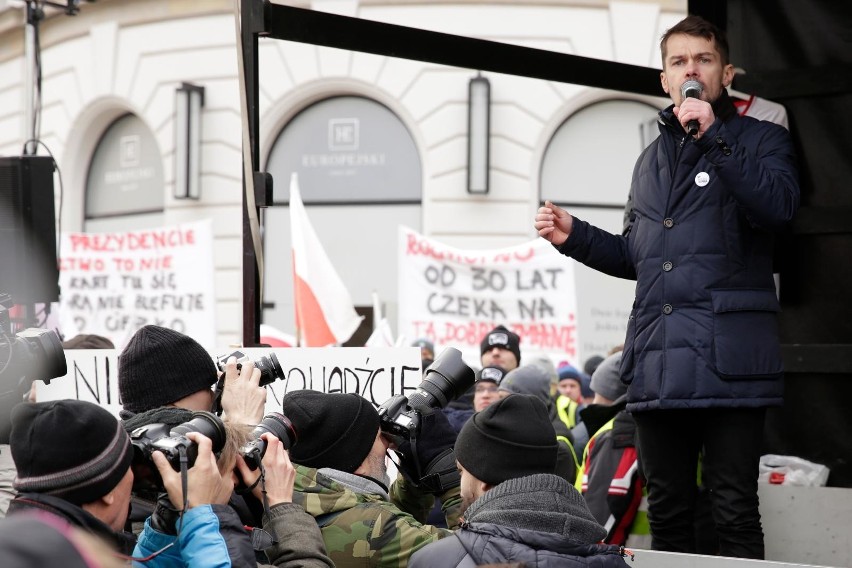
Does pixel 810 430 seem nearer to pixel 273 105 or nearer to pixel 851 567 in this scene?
pixel 851 567

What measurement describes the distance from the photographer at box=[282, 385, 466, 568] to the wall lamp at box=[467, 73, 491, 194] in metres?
10.7

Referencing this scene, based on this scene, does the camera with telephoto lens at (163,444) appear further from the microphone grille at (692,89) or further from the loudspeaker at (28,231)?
the loudspeaker at (28,231)

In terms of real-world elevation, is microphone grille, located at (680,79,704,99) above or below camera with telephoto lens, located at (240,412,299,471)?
above

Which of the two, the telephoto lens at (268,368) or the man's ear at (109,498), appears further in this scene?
the telephoto lens at (268,368)

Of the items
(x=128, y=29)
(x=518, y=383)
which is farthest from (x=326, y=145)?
(x=518, y=383)

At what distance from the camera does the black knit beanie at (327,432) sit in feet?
10.7

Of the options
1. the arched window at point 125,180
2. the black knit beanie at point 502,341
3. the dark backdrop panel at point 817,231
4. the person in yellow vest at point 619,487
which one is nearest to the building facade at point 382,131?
the arched window at point 125,180

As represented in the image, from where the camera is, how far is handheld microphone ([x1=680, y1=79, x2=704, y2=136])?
3314 millimetres

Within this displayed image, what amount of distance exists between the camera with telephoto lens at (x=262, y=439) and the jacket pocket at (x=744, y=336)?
1264 mm

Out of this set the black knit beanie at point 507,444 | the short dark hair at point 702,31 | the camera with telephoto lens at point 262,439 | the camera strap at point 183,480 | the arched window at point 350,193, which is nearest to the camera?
the camera strap at point 183,480

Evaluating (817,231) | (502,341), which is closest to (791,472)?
(817,231)

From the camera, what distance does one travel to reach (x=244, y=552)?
2508 millimetres

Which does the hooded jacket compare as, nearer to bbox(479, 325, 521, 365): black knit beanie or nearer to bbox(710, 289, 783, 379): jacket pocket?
bbox(710, 289, 783, 379): jacket pocket

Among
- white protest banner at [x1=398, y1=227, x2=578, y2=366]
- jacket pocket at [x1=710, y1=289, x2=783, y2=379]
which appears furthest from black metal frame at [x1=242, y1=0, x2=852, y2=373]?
white protest banner at [x1=398, y1=227, x2=578, y2=366]
